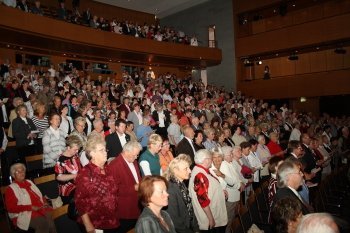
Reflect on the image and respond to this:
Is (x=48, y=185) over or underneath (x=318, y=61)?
underneath

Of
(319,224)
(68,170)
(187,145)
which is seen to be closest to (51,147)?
(68,170)

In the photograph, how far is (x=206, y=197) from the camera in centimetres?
341

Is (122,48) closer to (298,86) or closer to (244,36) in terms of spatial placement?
(244,36)

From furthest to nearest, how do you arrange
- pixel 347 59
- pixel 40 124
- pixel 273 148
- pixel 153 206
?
pixel 347 59
pixel 273 148
pixel 40 124
pixel 153 206

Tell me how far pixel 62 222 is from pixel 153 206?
59.8 inches

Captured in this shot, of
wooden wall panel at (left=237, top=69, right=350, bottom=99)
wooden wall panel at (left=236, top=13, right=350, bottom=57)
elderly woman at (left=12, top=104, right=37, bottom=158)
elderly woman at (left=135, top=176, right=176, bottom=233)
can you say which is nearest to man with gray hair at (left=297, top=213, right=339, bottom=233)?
elderly woman at (left=135, top=176, right=176, bottom=233)

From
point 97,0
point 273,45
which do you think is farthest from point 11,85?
point 273,45

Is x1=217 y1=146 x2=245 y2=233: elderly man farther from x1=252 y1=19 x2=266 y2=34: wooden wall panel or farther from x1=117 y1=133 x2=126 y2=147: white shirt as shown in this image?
x1=252 y1=19 x2=266 y2=34: wooden wall panel

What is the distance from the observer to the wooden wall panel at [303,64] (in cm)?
1655

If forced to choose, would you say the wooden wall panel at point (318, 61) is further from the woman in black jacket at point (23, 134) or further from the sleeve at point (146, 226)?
the sleeve at point (146, 226)

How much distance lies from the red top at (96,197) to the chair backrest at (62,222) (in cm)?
A: 56

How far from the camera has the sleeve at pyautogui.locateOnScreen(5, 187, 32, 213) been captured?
3.42 metres

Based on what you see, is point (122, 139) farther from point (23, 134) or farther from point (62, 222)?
point (62, 222)

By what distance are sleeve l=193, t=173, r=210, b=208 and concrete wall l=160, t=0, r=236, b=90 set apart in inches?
594
